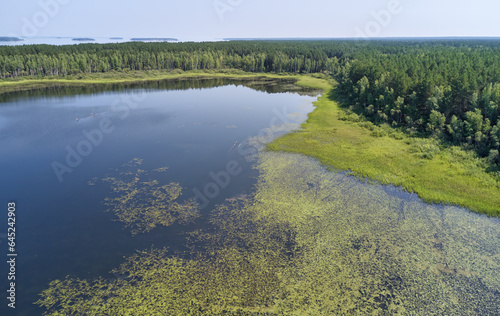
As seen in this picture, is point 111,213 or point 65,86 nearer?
point 111,213

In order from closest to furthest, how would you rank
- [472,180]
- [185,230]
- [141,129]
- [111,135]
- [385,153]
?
[185,230] < [472,180] < [385,153] < [111,135] < [141,129]

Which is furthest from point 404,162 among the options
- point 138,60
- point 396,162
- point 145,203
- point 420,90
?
point 138,60

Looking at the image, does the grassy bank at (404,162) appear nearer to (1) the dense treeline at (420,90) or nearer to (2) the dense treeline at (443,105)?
(2) the dense treeline at (443,105)

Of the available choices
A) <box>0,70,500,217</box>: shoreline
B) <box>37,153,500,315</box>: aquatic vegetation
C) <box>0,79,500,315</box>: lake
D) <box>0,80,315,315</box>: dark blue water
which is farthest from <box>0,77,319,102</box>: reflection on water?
<box>37,153,500,315</box>: aquatic vegetation

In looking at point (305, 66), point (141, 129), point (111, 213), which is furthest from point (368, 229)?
point (305, 66)

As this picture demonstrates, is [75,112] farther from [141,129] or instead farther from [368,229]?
[368,229]

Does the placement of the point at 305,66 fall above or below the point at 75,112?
above

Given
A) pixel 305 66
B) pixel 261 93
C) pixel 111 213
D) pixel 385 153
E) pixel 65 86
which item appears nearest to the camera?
pixel 111 213

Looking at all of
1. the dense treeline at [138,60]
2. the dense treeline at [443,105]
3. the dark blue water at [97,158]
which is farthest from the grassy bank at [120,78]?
the dense treeline at [443,105]
